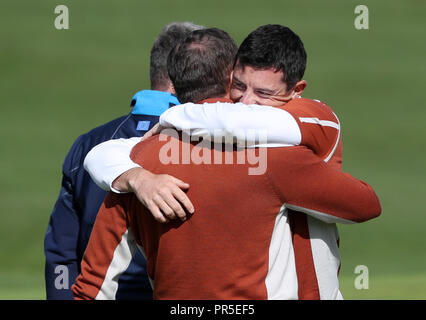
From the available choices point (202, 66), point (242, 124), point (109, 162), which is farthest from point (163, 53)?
point (242, 124)

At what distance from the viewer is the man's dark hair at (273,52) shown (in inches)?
96.6

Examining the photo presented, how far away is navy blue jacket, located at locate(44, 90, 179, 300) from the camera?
127 inches

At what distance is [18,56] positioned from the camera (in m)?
14.7

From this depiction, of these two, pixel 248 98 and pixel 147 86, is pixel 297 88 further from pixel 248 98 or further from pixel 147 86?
pixel 147 86

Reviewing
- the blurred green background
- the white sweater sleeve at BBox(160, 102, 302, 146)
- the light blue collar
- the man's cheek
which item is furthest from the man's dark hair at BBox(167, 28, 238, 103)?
the blurred green background

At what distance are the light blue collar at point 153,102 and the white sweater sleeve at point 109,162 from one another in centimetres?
74

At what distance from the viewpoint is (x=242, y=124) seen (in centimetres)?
220

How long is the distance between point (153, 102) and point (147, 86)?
34.3ft

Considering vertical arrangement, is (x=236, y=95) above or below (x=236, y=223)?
above

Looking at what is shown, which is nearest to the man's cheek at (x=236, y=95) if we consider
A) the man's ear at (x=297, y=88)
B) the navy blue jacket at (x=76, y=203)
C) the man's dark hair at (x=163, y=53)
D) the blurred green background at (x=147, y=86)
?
the man's ear at (x=297, y=88)

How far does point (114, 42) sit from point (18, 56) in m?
1.91

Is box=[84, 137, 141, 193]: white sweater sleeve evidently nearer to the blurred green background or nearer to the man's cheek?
the man's cheek
